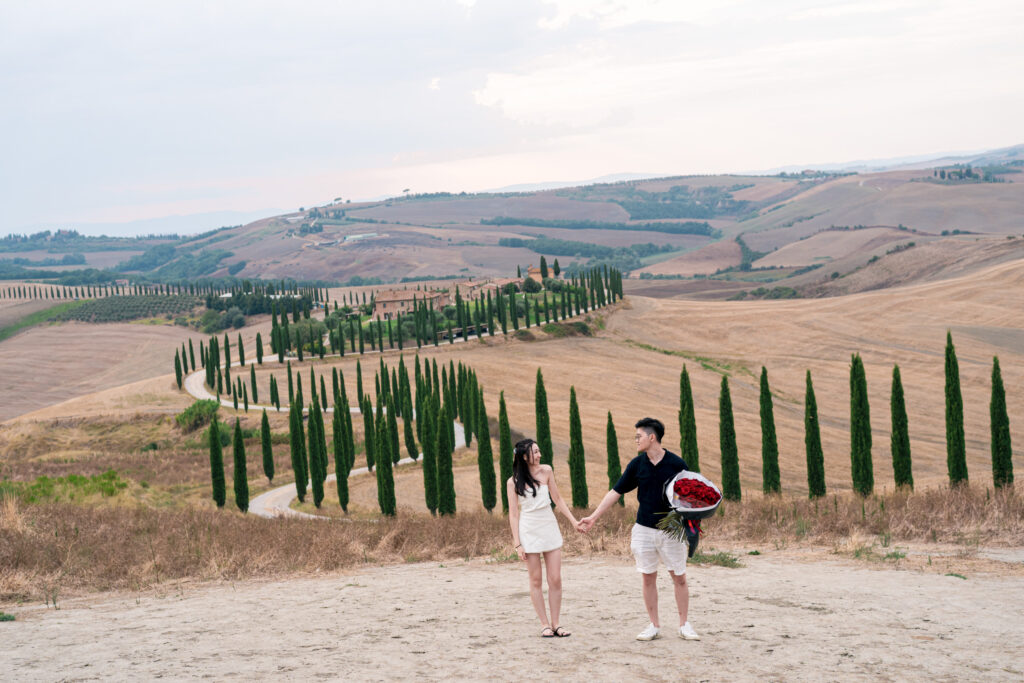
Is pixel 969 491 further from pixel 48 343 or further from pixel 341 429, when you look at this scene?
pixel 48 343

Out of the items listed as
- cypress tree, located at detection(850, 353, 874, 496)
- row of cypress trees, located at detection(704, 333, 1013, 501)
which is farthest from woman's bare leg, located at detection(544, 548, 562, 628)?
cypress tree, located at detection(850, 353, 874, 496)

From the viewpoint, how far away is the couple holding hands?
420 inches

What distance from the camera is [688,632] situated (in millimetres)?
10867

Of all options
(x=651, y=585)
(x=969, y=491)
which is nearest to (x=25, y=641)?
(x=651, y=585)

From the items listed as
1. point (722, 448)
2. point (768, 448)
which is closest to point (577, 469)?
point (722, 448)

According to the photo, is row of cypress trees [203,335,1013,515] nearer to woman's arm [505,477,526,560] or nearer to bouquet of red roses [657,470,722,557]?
woman's arm [505,477,526,560]

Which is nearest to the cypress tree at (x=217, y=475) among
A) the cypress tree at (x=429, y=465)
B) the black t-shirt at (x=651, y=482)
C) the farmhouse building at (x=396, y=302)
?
the cypress tree at (x=429, y=465)

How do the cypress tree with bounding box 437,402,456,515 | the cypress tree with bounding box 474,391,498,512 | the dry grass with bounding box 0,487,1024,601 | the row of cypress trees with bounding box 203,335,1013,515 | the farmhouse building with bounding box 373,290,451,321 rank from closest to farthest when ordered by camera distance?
the dry grass with bounding box 0,487,1024,601 < the row of cypress trees with bounding box 203,335,1013,515 < the cypress tree with bounding box 437,402,456,515 < the cypress tree with bounding box 474,391,498,512 < the farmhouse building with bounding box 373,290,451,321

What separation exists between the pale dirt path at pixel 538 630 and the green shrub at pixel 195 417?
67.0 m

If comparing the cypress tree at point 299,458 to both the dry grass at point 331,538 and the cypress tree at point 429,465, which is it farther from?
the dry grass at point 331,538

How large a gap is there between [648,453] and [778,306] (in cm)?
12519

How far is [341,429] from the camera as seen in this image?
49.6 metres

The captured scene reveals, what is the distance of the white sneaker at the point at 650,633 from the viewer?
1090 centimetres

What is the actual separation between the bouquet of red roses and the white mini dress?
54.5 inches
